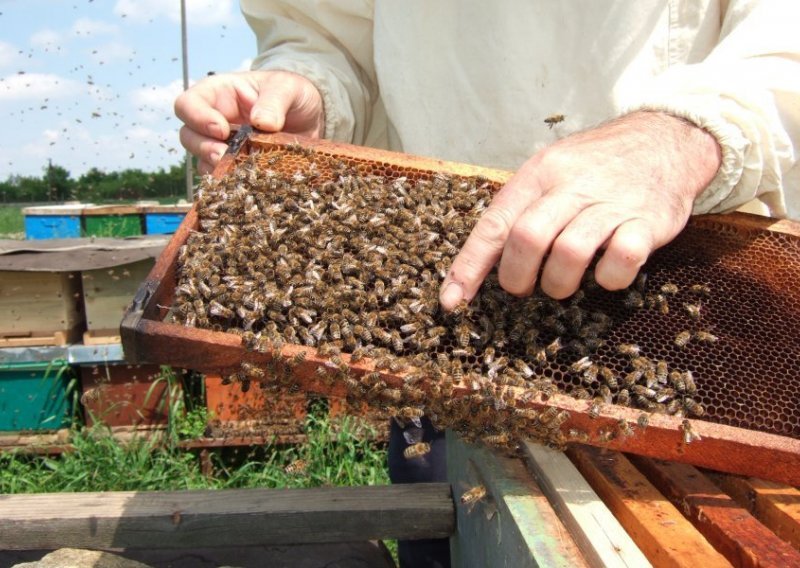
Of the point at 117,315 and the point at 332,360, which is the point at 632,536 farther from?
the point at 117,315

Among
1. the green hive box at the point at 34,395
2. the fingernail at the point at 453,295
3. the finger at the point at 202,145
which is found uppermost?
the finger at the point at 202,145

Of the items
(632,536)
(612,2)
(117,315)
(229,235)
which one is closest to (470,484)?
(632,536)

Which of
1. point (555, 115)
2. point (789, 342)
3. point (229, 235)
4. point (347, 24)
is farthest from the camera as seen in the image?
point (347, 24)

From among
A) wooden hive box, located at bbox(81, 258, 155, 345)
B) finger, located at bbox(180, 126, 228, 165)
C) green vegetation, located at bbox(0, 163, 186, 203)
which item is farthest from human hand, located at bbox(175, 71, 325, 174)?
green vegetation, located at bbox(0, 163, 186, 203)

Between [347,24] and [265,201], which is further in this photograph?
[347,24]

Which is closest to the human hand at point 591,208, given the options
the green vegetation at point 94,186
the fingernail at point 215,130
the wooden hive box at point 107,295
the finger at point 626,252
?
the finger at point 626,252

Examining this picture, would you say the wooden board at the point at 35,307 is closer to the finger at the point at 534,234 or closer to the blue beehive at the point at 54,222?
the finger at the point at 534,234

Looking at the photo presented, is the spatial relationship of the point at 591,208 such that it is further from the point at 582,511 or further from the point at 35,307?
the point at 35,307

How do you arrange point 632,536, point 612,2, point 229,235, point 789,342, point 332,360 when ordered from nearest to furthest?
point 632,536, point 332,360, point 789,342, point 229,235, point 612,2
